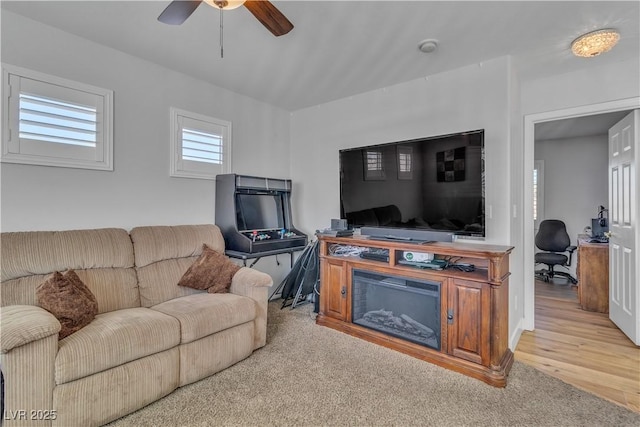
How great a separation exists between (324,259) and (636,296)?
109 inches

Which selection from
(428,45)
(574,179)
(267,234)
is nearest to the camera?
(428,45)

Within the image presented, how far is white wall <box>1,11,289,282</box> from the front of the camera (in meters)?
2.27

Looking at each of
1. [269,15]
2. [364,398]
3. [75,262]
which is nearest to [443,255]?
[364,398]

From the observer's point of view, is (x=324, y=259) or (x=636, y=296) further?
(x=324, y=259)

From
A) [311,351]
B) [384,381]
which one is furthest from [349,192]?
[384,381]

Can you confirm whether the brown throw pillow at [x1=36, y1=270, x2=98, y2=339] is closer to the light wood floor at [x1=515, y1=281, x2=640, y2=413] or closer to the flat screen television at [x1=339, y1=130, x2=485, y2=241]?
the flat screen television at [x1=339, y1=130, x2=485, y2=241]

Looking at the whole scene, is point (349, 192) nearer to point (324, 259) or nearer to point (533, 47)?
point (324, 259)

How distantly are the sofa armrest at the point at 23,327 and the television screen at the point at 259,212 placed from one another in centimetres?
182

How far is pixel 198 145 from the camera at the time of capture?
10.9ft

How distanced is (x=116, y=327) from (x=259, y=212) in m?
1.97

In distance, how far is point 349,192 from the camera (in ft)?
11.0

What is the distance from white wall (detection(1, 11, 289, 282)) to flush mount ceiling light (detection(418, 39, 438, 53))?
7.09 ft

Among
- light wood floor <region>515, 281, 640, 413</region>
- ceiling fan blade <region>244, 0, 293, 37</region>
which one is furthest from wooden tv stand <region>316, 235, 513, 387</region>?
ceiling fan blade <region>244, 0, 293, 37</region>

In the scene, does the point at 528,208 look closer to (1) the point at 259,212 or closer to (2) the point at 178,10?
(1) the point at 259,212
